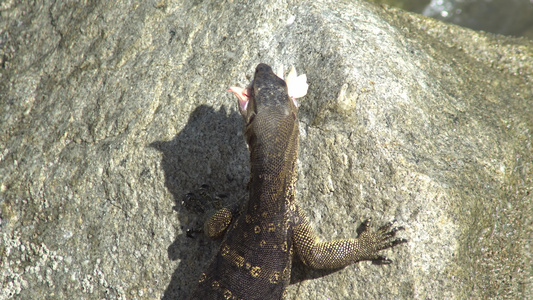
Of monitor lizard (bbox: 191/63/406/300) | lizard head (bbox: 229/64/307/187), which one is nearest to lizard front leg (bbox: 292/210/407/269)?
monitor lizard (bbox: 191/63/406/300)

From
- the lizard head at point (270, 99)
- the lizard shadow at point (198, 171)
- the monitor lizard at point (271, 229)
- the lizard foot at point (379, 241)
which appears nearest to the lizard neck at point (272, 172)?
the monitor lizard at point (271, 229)

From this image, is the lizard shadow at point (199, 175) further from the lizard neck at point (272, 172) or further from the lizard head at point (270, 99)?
the lizard head at point (270, 99)

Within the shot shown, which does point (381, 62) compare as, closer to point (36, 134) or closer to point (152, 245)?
point (152, 245)

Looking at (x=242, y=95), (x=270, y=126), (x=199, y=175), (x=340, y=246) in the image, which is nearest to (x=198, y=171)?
(x=199, y=175)

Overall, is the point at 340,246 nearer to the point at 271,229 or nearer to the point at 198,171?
the point at 271,229

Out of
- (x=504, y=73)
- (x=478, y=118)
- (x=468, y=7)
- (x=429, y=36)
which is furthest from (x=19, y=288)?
(x=468, y=7)

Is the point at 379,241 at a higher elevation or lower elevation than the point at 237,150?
lower
